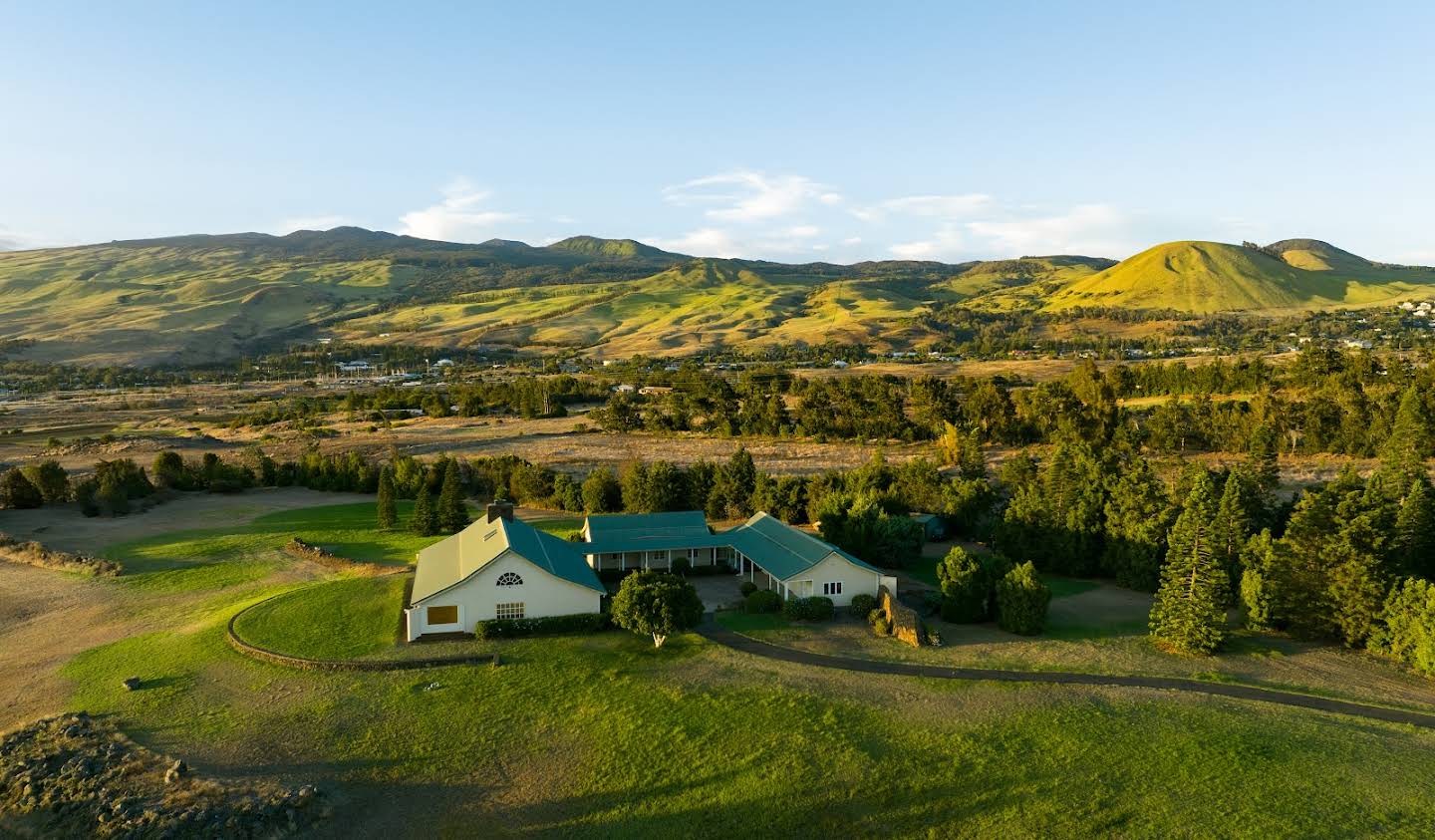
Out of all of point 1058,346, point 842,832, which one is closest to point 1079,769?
point 842,832

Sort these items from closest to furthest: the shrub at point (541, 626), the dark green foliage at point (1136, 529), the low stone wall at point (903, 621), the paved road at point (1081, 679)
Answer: the paved road at point (1081, 679) → the shrub at point (541, 626) → the low stone wall at point (903, 621) → the dark green foliage at point (1136, 529)

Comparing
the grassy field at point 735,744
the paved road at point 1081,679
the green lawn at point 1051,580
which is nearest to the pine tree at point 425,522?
the grassy field at point 735,744

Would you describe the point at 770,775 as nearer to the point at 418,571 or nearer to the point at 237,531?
→ the point at 418,571

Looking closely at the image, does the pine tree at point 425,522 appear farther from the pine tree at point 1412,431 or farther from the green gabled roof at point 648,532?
the pine tree at point 1412,431

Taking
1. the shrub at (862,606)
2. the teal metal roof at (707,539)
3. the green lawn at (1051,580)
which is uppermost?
the teal metal roof at (707,539)

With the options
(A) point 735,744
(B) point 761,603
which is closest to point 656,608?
(B) point 761,603

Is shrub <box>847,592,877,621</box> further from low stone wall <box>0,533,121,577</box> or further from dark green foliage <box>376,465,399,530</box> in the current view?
low stone wall <box>0,533,121,577</box>
